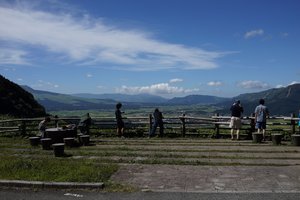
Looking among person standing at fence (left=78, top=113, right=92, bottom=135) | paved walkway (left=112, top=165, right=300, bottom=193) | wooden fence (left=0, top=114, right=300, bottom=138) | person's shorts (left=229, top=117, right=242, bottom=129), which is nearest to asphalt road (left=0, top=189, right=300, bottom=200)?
paved walkway (left=112, top=165, right=300, bottom=193)

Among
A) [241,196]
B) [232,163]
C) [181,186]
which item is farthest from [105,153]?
[241,196]

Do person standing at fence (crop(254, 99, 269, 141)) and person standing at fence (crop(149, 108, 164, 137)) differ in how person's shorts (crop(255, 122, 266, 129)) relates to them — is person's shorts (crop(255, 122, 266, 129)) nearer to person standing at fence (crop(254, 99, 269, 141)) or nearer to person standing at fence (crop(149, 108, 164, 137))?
person standing at fence (crop(254, 99, 269, 141))

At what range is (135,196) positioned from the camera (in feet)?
36.8

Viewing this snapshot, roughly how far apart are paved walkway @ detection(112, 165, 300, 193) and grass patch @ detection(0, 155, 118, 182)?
1.86ft

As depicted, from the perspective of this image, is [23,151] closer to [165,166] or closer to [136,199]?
[165,166]

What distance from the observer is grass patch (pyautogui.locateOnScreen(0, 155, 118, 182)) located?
42.1 feet

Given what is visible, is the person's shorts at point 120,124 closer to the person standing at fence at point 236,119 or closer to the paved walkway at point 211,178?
the person standing at fence at point 236,119

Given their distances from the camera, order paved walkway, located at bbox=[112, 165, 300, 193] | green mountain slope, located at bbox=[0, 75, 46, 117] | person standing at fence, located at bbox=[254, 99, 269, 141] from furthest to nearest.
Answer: green mountain slope, located at bbox=[0, 75, 46, 117] < person standing at fence, located at bbox=[254, 99, 269, 141] < paved walkway, located at bbox=[112, 165, 300, 193]

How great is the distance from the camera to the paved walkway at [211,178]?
11.8m

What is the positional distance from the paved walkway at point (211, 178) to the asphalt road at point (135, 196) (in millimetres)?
400

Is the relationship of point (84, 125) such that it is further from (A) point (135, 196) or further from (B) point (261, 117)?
(A) point (135, 196)

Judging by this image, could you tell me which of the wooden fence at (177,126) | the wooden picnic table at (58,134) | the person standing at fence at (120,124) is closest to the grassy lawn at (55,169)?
the wooden picnic table at (58,134)

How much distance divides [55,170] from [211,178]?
4729mm

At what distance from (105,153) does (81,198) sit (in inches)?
272
